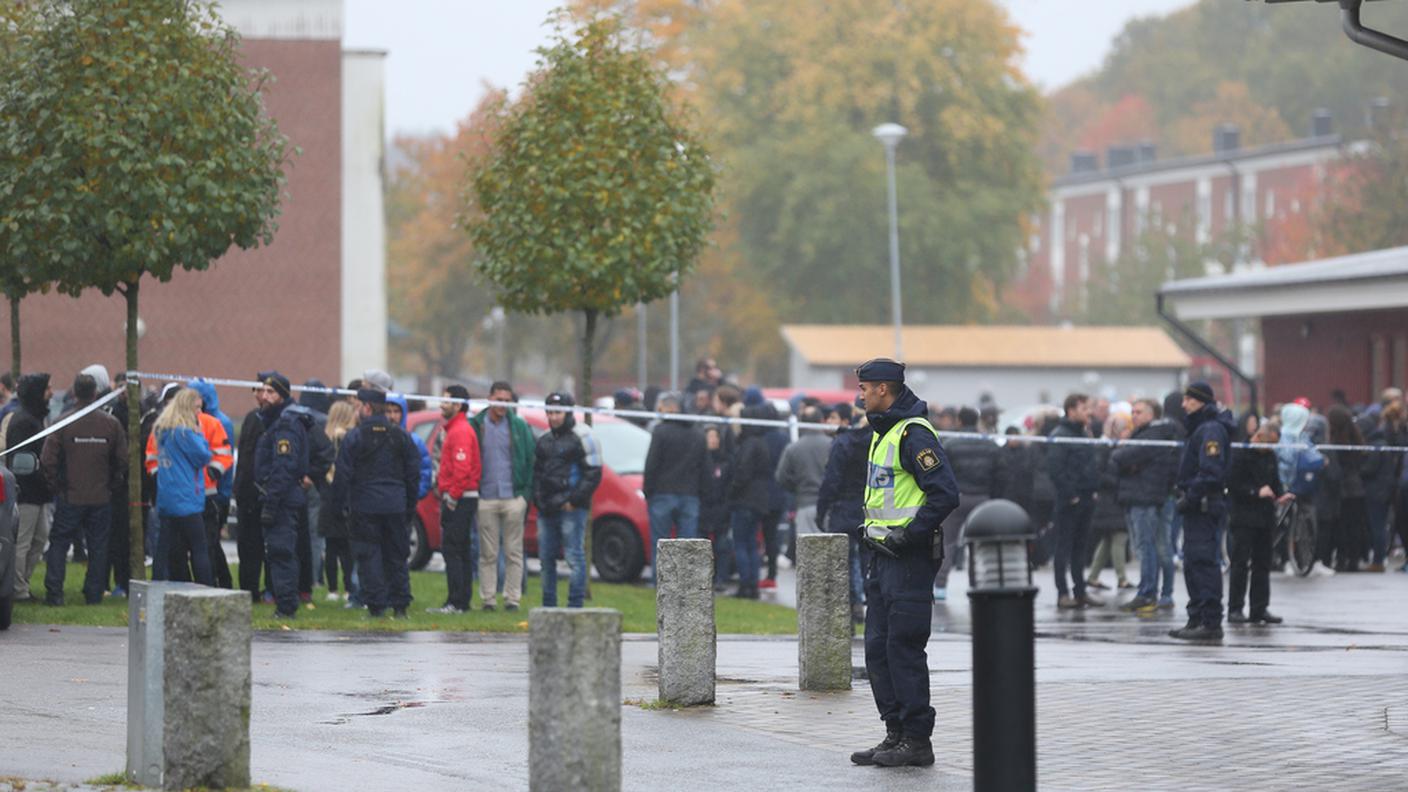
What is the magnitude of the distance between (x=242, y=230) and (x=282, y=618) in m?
2.96

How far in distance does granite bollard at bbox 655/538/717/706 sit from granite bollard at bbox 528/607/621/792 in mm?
3319

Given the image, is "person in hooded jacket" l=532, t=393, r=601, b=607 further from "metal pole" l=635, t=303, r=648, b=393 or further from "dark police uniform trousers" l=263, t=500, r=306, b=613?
"metal pole" l=635, t=303, r=648, b=393

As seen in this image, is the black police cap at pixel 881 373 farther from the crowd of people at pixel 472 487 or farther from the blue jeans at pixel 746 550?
the blue jeans at pixel 746 550

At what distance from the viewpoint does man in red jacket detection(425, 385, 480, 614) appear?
56.5ft

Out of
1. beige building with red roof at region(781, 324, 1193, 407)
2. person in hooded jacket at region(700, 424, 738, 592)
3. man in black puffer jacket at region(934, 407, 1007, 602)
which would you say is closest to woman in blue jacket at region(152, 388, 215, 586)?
person in hooded jacket at region(700, 424, 738, 592)

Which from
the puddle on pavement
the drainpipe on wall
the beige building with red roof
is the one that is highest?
the beige building with red roof

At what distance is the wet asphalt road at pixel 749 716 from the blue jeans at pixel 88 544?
1767 millimetres

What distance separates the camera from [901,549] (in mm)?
9898

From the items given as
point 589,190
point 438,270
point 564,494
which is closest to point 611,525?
point 589,190

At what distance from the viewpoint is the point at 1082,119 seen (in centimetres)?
11350

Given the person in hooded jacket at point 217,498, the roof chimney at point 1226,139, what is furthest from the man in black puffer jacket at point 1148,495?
the roof chimney at point 1226,139

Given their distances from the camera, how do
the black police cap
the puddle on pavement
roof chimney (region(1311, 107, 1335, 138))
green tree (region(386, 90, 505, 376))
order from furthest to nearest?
roof chimney (region(1311, 107, 1335, 138)) < green tree (region(386, 90, 505, 376)) < the puddle on pavement < the black police cap

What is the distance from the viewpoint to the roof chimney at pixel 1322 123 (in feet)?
295

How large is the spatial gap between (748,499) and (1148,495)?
3.46 meters
